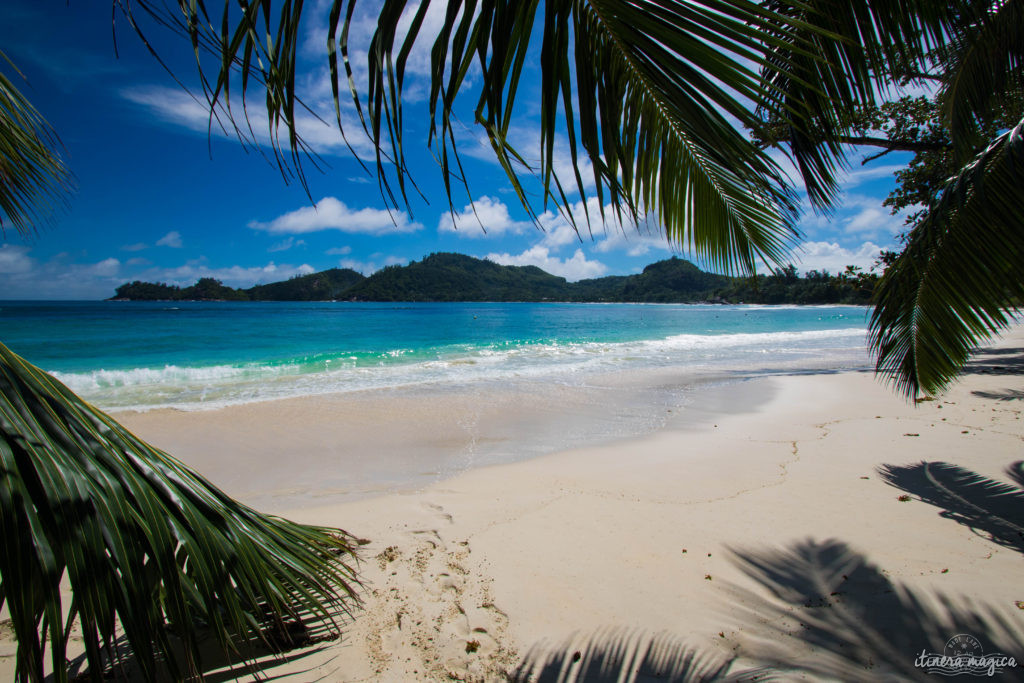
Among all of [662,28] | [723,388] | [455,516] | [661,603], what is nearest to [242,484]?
[455,516]

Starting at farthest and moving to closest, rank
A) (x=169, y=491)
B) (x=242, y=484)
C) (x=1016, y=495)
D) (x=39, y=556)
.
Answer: (x=242, y=484) → (x=1016, y=495) → (x=169, y=491) → (x=39, y=556)

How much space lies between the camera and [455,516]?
3857 millimetres

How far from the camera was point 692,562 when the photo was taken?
3.00m

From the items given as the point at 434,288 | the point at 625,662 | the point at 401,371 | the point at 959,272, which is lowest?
the point at 625,662

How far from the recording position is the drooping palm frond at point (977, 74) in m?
2.94

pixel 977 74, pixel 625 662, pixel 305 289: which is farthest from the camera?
pixel 305 289

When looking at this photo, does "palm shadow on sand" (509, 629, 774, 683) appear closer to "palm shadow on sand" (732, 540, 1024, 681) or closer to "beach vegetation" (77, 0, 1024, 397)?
"palm shadow on sand" (732, 540, 1024, 681)

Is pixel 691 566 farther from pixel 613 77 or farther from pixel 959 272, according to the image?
pixel 613 77

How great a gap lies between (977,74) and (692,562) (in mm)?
4106

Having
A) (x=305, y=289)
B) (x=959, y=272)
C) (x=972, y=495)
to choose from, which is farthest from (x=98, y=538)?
(x=305, y=289)

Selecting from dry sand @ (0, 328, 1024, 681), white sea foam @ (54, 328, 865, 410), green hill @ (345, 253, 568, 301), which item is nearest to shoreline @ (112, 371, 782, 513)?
dry sand @ (0, 328, 1024, 681)

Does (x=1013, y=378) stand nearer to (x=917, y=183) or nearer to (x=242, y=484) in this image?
(x=917, y=183)

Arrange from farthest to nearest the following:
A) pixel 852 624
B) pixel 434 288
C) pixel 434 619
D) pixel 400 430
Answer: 1. pixel 434 288
2. pixel 400 430
3. pixel 434 619
4. pixel 852 624

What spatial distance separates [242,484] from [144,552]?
482 cm
